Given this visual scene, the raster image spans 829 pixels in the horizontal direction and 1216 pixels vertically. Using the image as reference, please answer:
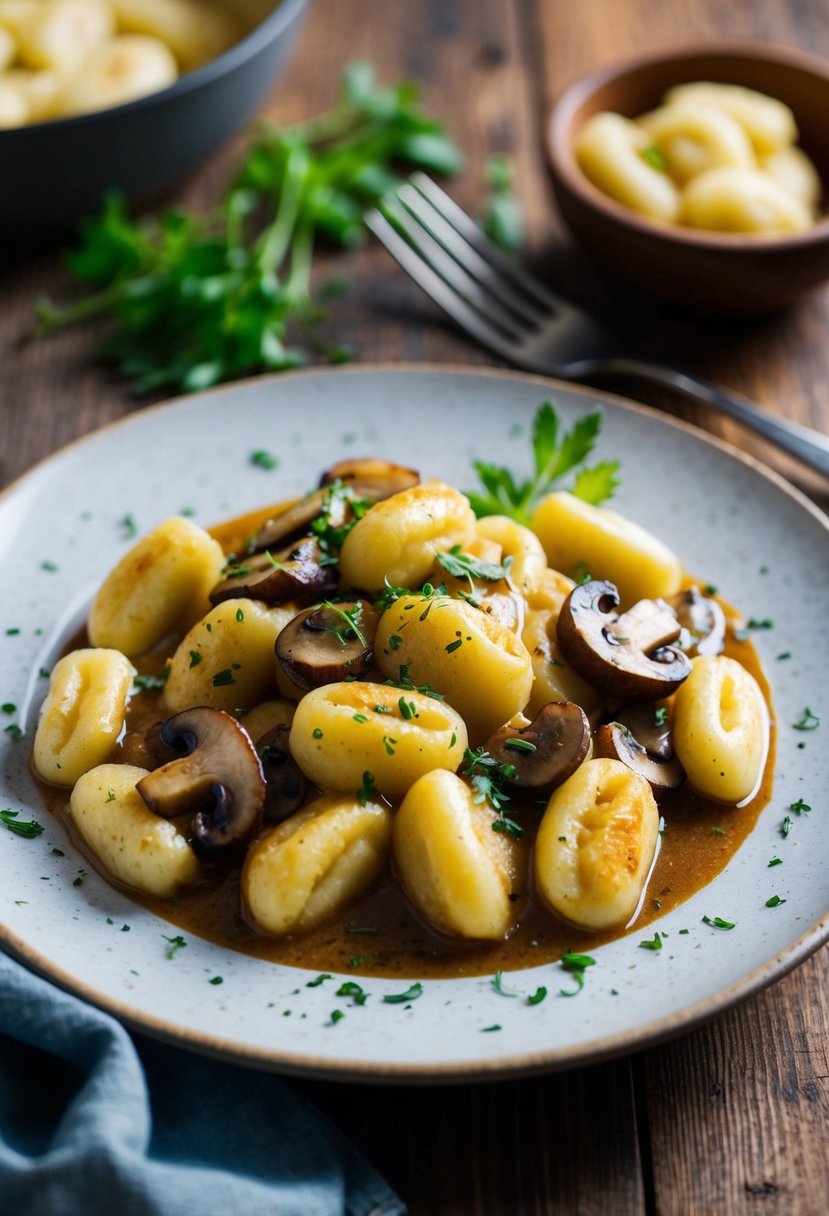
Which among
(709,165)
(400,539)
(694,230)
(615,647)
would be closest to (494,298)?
(694,230)

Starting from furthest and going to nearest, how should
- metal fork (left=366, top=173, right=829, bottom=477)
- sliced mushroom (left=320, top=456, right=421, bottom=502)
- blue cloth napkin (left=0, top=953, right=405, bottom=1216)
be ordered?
metal fork (left=366, top=173, right=829, bottom=477) → sliced mushroom (left=320, top=456, right=421, bottom=502) → blue cloth napkin (left=0, top=953, right=405, bottom=1216)

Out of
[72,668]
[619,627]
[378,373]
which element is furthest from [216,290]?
[619,627]

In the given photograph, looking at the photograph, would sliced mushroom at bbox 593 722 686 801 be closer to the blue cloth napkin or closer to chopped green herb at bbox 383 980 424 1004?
chopped green herb at bbox 383 980 424 1004

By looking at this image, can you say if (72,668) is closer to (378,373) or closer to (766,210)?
(378,373)

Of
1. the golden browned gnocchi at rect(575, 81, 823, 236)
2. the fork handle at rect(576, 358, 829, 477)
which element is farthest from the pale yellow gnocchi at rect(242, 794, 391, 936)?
the golden browned gnocchi at rect(575, 81, 823, 236)

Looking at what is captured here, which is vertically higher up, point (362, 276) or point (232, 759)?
point (232, 759)
